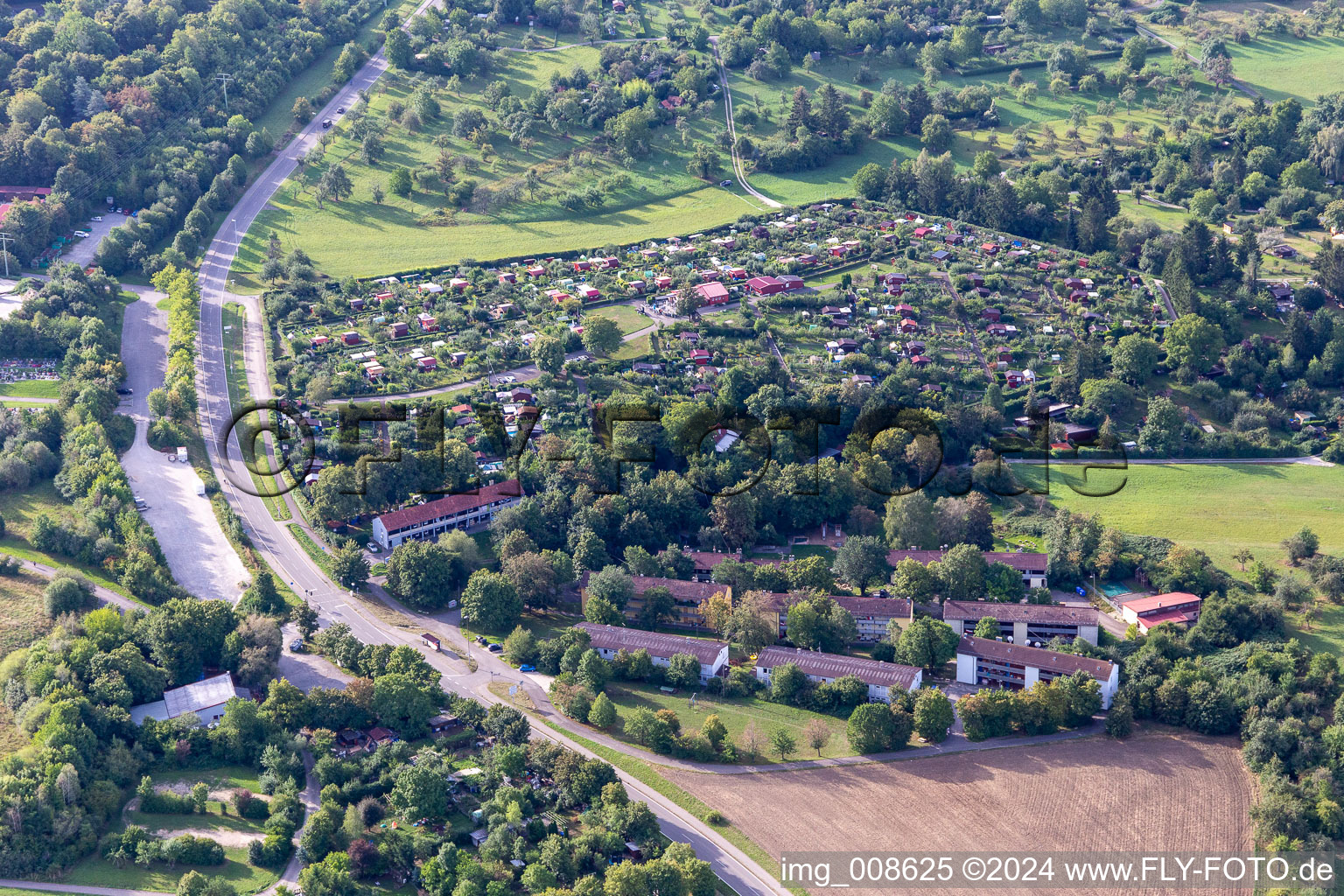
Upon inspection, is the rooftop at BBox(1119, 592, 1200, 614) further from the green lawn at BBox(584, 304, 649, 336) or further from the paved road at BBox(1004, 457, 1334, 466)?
the green lawn at BBox(584, 304, 649, 336)

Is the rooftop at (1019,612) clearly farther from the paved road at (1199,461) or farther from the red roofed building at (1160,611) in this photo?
the paved road at (1199,461)

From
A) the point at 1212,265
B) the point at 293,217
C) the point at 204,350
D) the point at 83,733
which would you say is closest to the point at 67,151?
the point at 293,217

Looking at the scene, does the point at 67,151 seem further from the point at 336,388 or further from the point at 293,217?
the point at 336,388

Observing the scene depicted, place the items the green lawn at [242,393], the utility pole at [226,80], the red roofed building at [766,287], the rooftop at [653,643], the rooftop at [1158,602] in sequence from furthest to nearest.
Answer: the utility pole at [226,80] < the red roofed building at [766,287] < the green lawn at [242,393] < the rooftop at [1158,602] < the rooftop at [653,643]

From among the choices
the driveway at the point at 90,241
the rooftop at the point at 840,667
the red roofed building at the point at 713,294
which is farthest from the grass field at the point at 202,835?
the driveway at the point at 90,241

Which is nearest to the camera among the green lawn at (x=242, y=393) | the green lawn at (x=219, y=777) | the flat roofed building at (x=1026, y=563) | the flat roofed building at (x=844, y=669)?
the green lawn at (x=219, y=777)
